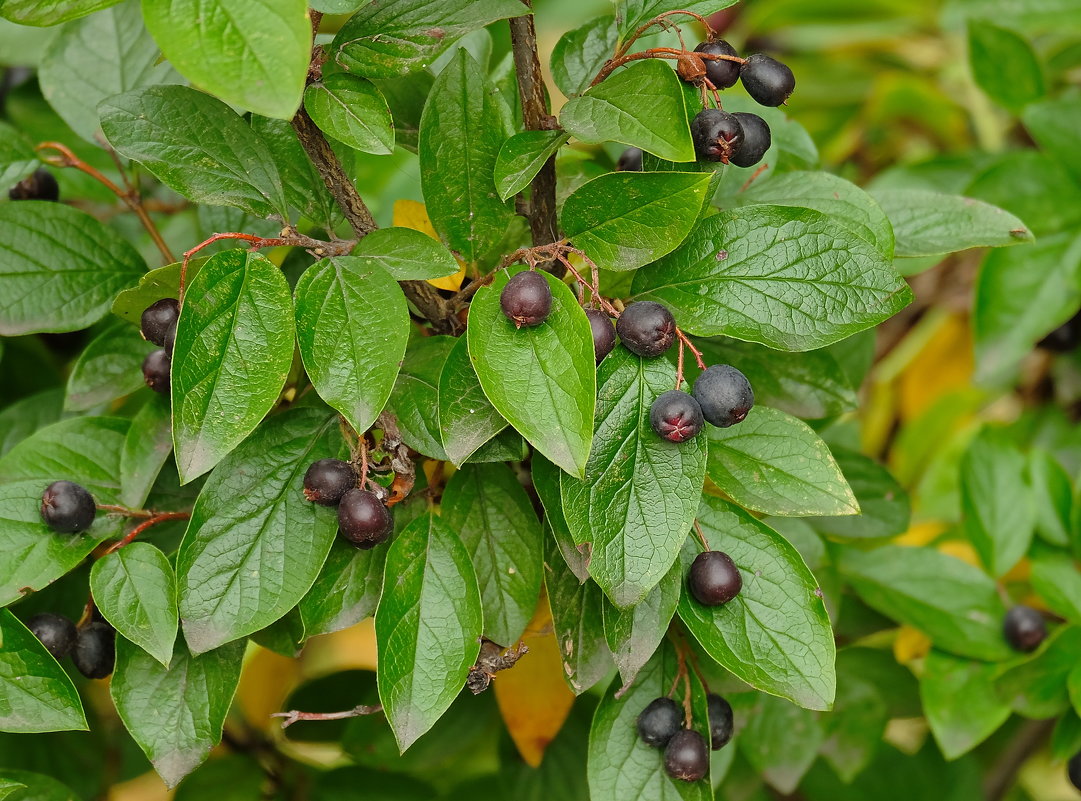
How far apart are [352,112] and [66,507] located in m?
0.37

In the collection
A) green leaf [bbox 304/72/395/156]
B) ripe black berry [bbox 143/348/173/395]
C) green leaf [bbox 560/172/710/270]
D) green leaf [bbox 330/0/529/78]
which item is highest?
green leaf [bbox 330/0/529/78]

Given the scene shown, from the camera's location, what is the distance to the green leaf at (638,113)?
0.64m

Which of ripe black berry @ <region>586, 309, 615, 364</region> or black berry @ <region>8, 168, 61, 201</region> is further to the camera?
black berry @ <region>8, 168, 61, 201</region>

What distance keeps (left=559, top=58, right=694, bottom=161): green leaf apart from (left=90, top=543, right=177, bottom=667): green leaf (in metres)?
0.43

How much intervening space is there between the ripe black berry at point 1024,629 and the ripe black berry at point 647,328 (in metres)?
0.62

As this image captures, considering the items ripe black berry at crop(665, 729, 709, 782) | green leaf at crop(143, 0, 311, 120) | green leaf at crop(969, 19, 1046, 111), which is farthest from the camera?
green leaf at crop(969, 19, 1046, 111)

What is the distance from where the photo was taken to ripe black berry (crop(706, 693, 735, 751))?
83 centimetres

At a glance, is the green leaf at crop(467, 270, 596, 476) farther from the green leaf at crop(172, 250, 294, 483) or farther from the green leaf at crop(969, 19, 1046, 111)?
the green leaf at crop(969, 19, 1046, 111)

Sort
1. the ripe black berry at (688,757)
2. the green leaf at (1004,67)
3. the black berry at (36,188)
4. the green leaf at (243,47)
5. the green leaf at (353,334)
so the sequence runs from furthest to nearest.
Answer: the green leaf at (1004,67), the black berry at (36,188), the ripe black berry at (688,757), the green leaf at (353,334), the green leaf at (243,47)

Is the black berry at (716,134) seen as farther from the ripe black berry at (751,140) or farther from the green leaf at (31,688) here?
the green leaf at (31,688)

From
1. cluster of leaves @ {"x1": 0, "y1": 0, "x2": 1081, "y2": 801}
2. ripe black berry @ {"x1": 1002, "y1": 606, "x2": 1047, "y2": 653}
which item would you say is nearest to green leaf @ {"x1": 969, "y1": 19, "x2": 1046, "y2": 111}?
cluster of leaves @ {"x1": 0, "y1": 0, "x2": 1081, "y2": 801}

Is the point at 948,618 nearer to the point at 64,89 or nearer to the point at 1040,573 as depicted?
the point at 1040,573

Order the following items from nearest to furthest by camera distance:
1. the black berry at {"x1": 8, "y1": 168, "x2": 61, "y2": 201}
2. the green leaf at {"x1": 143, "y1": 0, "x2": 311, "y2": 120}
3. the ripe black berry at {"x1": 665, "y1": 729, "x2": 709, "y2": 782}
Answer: the green leaf at {"x1": 143, "y1": 0, "x2": 311, "y2": 120} → the ripe black berry at {"x1": 665, "y1": 729, "x2": 709, "y2": 782} → the black berry at {"x1": 8, "y1": 168, "x2": 61, "y2": 201}

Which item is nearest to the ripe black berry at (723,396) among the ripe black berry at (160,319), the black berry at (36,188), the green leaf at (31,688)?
the ripe black berry at (160,319)
